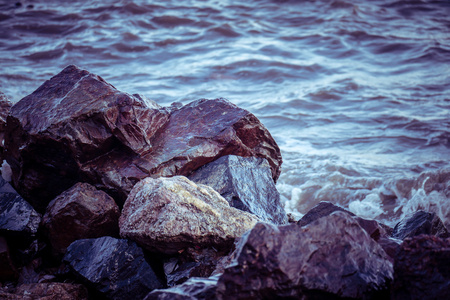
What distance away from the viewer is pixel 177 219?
7.93 ft

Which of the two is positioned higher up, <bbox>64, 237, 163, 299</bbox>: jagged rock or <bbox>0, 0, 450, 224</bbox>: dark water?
<bbox>64, 237, 163, 299</bbox>: jagged rock

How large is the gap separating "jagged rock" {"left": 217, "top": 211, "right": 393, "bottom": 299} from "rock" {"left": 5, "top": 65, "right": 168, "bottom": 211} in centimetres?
164

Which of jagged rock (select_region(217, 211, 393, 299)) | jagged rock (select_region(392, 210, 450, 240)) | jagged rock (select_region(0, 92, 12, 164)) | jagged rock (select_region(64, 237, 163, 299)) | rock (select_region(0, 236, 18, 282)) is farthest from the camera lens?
jagged rock (select_region(0, 92, 12, 164))

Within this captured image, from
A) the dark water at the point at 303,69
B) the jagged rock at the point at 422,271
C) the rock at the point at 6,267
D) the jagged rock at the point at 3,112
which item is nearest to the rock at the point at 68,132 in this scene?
the jagged rock at the point at 3,112

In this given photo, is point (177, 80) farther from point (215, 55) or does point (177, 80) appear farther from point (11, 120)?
point (11, 120)

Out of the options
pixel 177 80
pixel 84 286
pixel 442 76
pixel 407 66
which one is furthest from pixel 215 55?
pixel 84 286

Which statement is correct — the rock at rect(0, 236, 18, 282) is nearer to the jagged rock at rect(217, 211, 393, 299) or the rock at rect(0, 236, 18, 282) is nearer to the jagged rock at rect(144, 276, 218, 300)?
the jagged rock at rect(144, 276, 218, 300)

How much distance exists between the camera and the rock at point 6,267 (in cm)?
273

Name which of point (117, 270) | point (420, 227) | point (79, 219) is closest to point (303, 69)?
point (420, 227)

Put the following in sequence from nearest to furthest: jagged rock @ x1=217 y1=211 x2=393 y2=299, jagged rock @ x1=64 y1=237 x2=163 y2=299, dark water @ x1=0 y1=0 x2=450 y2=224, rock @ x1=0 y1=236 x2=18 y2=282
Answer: jagged rock @ x1=217 y1=211 x2=393 y2=299
jagged rock @ x1=64 y1=237 x2=163 y2=299
rock @ x1=0 y1=236 x2=18 y2=282
dark water @ x1=0 y1=0 x2=450 y2=224

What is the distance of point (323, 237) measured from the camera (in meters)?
1.89

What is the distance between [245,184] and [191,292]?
1.45 m

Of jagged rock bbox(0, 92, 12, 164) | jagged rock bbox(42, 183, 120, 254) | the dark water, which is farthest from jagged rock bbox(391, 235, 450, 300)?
jagged rock bbox(0, 92, 12, 164)

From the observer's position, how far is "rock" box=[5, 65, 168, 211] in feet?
10.0
